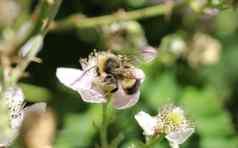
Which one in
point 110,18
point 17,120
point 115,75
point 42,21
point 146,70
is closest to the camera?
point 17,120

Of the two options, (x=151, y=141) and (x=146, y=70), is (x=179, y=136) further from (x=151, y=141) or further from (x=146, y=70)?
(x=146, y=70)

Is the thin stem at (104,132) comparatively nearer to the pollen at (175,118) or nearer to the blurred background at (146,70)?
the pollen at (175,118)

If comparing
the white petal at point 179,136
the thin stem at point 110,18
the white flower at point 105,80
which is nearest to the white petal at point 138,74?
the white flower at point 105,80

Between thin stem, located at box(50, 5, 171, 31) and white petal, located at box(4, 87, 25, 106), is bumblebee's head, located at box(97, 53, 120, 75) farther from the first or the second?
thin stem, located at box(50, 5, 171, 31)

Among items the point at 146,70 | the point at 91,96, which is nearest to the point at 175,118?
the point at 91,96

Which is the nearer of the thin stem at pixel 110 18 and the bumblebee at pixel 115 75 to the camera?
the bumblebee at pixel 115 75
